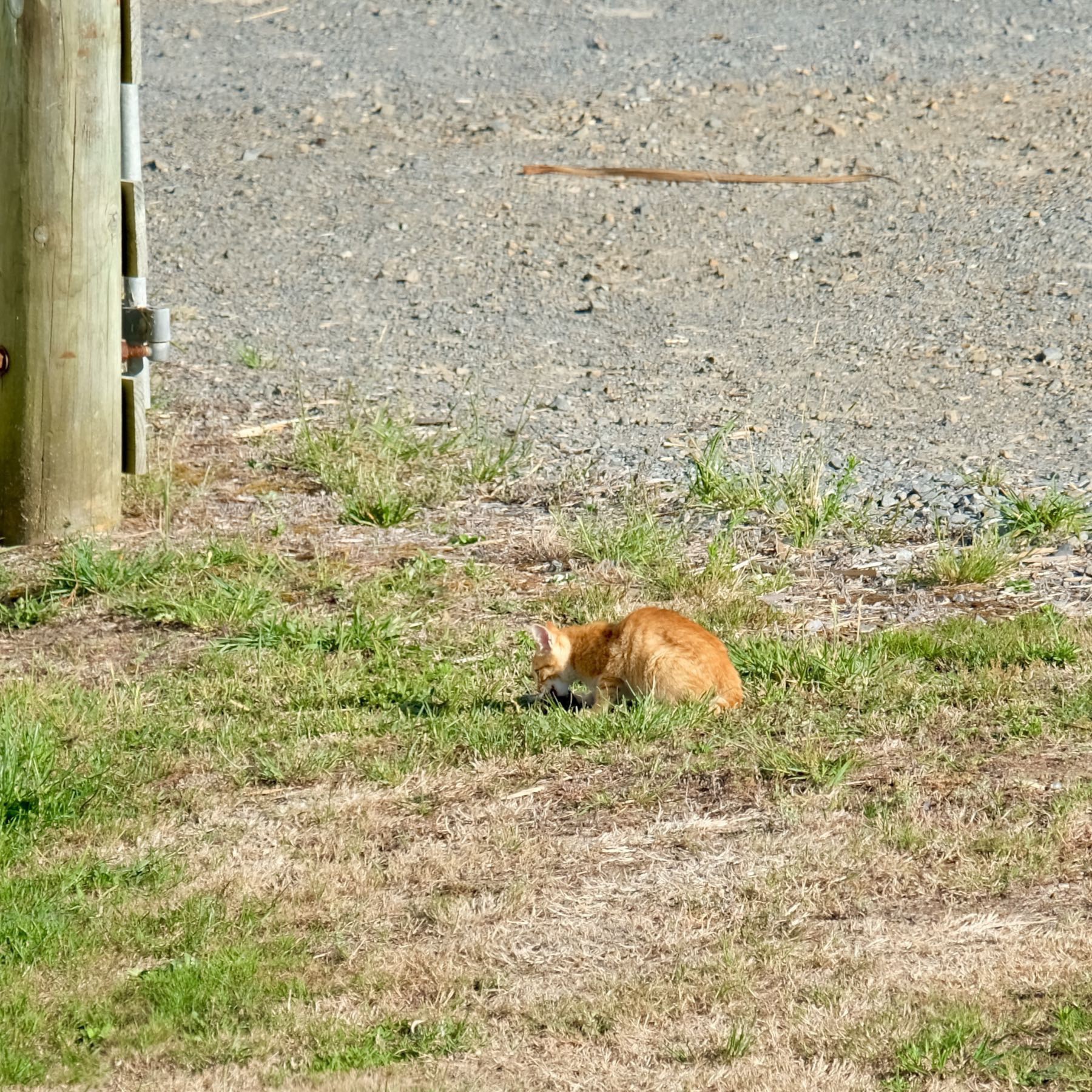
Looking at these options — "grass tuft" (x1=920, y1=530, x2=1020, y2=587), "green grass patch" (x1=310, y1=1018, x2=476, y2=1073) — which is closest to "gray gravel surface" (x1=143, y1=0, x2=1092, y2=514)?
"grass tuft" (x1=920, y1=530, x2=1020, y2=587)

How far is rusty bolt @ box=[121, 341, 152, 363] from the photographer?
24.3 feet

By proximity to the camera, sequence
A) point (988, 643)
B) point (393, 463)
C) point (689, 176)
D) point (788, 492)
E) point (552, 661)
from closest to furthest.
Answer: point (552, 661) → point (988, 643) → point (788, 492) → point (393, 463) → point (689, 176)

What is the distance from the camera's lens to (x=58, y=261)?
23.0ft

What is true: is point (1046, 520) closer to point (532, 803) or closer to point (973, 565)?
point (973, 565)

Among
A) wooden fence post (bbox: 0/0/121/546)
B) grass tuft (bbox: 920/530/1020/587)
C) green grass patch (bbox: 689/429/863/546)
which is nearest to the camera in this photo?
grass tuft (bbox: 920/530/1020/587)

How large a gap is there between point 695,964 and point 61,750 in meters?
2.31

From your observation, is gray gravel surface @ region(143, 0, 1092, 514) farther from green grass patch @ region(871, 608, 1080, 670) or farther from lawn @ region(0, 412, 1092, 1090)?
green grass patch @ region(871, 608, 1080, 670)

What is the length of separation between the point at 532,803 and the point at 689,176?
7.94 m

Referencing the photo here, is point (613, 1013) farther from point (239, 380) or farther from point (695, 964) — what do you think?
point (239, 380)

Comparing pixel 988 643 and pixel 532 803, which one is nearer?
pixel 532 803

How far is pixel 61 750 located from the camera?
216 inches

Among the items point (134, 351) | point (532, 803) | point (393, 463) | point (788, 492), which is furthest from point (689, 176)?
point (532, 803)

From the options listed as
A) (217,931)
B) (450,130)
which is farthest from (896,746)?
(450,130)

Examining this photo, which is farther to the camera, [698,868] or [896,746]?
[896,746]
